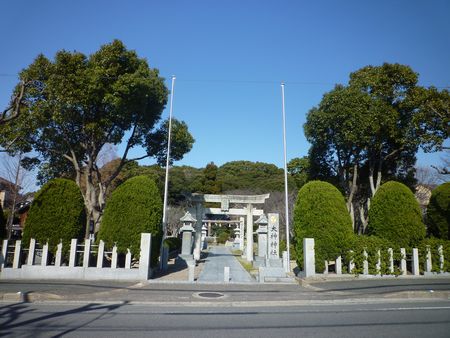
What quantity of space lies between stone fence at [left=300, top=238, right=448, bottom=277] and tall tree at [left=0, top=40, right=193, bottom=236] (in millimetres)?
13271

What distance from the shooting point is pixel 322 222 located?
631 inches

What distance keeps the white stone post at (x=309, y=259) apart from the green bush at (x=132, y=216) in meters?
7.35

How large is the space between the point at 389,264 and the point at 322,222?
149 inches

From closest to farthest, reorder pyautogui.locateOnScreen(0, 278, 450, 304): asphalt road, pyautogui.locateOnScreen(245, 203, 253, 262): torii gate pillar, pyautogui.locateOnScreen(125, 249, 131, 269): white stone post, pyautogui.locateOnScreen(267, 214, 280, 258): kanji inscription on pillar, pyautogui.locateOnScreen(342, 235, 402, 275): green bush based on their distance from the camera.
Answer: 1. pyautogui.locateOnScreen(0, 278, 450, 304): asphalt road
2. pyautogui.locateOnScreen(125, 249, 131, 269): white stone post
3. pyautogui.locateOnScreen(342, 235, 402, 275): green bush
4. pyautogui.locateOnScreen(267, 214, 280, 258): kanji inscription on pillar
5. pyautogui.locateOnScreen(245, 203, 253, 262): torii gate pillar

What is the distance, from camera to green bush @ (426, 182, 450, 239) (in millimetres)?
18750

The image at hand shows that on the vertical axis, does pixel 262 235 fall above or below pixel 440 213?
below

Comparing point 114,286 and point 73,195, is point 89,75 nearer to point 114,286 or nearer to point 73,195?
point 73,195

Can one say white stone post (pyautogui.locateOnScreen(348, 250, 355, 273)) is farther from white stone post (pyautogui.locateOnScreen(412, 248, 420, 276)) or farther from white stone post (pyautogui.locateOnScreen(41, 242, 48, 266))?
white stone post (pyautogui.locateOnScreen(41, 242, 48, 266))

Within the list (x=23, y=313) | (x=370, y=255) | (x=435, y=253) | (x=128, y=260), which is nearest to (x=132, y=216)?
(x=128, y=260)

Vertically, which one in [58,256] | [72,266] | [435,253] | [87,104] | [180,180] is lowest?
[72,266]

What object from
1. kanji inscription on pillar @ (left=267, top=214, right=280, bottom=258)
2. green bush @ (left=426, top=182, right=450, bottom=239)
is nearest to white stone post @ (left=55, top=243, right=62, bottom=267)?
kanji inscription on pillar @ (left=267, top=214, right=280, bottom=258)

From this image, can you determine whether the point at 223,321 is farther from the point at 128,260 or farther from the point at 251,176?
the point at 251,176

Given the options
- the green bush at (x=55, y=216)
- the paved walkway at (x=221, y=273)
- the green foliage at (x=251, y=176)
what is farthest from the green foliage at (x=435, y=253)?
the green foliage at (x=251, y=176)

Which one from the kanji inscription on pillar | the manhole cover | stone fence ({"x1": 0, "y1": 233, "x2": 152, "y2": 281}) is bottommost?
the manhole cover
